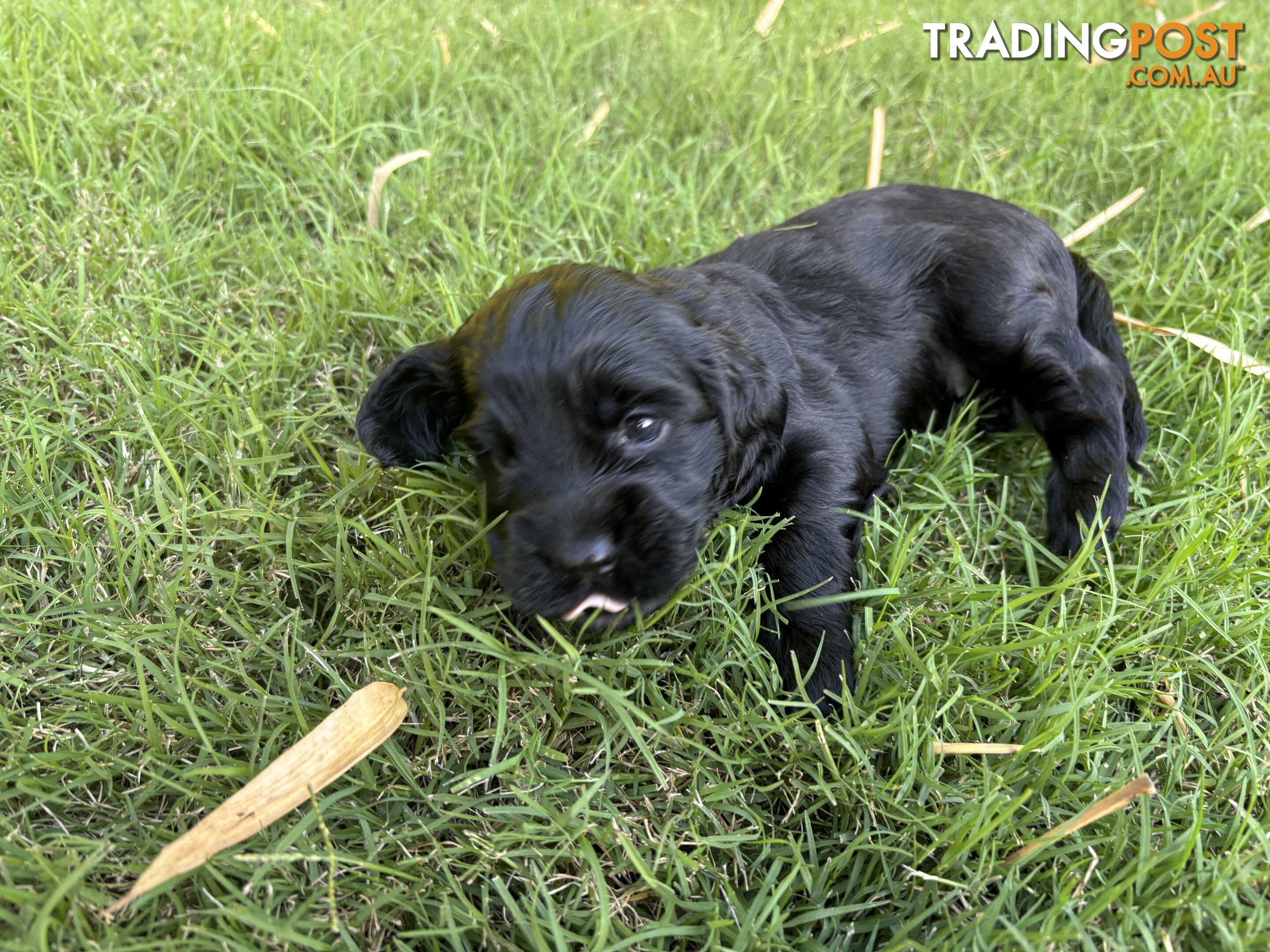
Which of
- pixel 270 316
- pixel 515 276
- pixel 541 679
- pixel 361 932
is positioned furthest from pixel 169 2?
pixel 361 932

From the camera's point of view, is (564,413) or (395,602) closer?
(564,413)

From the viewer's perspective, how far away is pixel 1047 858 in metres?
1.65

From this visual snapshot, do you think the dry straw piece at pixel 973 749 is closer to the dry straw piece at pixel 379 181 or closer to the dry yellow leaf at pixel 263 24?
the dry straw piece at pixel 379 181

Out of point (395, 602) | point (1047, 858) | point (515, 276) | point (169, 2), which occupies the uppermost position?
point (169, 2)

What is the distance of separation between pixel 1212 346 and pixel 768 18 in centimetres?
262

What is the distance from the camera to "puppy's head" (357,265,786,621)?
5.42ft

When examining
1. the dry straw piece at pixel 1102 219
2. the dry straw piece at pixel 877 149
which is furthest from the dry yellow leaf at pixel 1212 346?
the dry straw piece at pixel 877 149

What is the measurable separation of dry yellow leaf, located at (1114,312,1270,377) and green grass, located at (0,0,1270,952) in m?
0.05

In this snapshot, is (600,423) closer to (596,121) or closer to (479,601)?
(479,601)

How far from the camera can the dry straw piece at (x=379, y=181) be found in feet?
9.75

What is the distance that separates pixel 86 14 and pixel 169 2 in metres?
0.34

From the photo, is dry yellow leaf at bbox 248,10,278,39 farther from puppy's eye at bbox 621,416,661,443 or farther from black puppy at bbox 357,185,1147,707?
puppy's eye at bbox 621,416,661,443

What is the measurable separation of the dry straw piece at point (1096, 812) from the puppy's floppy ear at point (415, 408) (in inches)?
57.3

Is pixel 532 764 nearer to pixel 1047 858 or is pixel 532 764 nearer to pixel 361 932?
pixel 361 932
